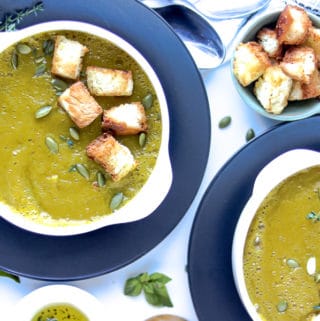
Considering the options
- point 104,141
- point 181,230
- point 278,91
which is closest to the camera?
point 104,141

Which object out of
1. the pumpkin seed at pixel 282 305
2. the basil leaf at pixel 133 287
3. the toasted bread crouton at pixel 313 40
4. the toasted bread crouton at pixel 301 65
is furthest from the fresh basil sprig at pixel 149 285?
the toasted bread crouton at pixel 313 40

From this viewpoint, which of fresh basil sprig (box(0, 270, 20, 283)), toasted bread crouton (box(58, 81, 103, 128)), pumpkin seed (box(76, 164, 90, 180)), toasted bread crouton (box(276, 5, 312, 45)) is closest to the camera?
toasted bread crouton (box(58, 81, 103, 128))

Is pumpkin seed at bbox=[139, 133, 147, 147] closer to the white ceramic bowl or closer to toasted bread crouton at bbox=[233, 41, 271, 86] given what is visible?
toasted bread crouton at bbox=[233, 41, 271, 86]

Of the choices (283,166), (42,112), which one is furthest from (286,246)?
(42,112)

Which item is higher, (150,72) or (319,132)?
(150,72)

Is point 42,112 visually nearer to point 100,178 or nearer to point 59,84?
point 59,84

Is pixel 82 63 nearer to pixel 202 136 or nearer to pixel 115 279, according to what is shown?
pixel 202 136

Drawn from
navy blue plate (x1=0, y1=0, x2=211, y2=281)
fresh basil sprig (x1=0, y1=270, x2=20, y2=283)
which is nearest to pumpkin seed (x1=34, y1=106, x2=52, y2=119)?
navy blue plate (x1=0, y1=0, x2=211, y2=281)

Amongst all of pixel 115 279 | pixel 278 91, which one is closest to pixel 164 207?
pixel 115 279
